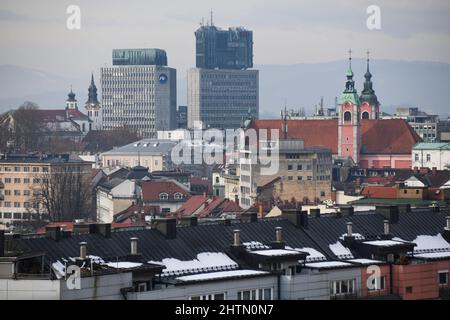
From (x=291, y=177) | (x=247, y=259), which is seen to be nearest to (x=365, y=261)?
(x=247, y=259)

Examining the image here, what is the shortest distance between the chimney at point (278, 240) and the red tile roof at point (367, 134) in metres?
103

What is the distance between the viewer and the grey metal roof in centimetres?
15888

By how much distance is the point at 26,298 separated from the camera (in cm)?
3198

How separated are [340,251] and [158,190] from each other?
60535 millimetres

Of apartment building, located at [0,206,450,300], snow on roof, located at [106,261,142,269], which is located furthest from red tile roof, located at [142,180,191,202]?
snow on roof, located at [106,261,142,269]

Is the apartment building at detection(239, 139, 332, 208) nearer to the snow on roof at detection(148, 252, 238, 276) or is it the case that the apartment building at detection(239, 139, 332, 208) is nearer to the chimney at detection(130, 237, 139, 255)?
the snow on roof at detection(148, 252, 238, 276)

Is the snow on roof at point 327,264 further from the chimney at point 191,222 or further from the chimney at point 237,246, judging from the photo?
the chimney at point 191,222

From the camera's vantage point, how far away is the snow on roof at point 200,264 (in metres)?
37.1

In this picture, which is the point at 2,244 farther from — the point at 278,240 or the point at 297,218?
the point at 297,218

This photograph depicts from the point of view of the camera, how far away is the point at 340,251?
41.6 meters

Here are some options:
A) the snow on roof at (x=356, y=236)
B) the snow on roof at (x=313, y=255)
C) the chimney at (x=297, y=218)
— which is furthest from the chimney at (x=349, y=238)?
the snow on roof at (x=313, y=255)
